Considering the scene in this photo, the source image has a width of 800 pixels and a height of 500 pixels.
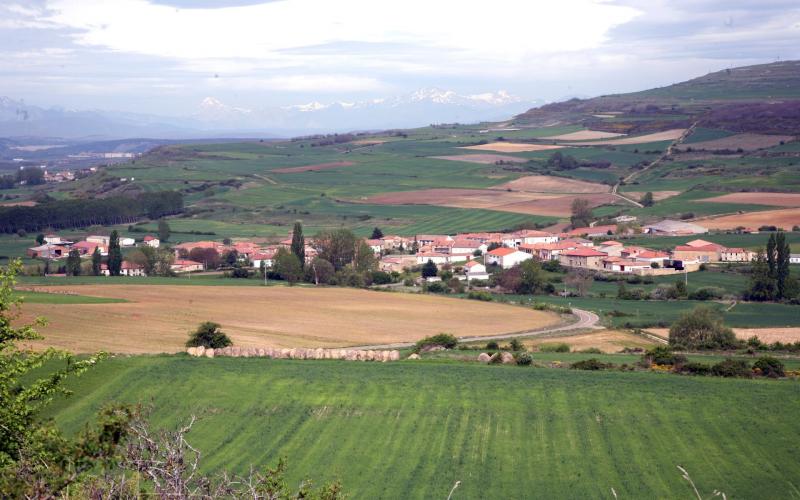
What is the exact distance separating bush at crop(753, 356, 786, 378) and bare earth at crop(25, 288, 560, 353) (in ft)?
55.7

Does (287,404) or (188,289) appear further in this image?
(188,289)

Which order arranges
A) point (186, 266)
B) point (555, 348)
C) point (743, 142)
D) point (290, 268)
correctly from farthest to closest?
1. point (743, 142)
2. point (186, 266)
3. point (290, 268)
4. point (555, 348)

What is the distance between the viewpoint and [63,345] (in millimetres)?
38844

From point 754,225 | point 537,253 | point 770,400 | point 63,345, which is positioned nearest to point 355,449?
point 770,400

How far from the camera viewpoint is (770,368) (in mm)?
34406

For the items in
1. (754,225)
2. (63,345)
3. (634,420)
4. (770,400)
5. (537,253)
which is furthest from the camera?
(754,225)

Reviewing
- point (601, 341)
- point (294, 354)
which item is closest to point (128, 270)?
point (294, 354)

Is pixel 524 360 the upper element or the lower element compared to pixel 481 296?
upper

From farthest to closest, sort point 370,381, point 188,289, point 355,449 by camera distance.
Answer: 1. point 188,289
2. point 370,381
3. point 355,449

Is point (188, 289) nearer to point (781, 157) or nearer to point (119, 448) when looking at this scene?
point (119, 448)

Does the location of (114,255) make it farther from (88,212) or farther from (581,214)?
(581,214)

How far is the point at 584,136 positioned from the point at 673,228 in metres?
82.1

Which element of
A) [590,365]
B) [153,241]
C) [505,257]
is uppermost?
[590,365]

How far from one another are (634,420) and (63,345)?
22297mm
